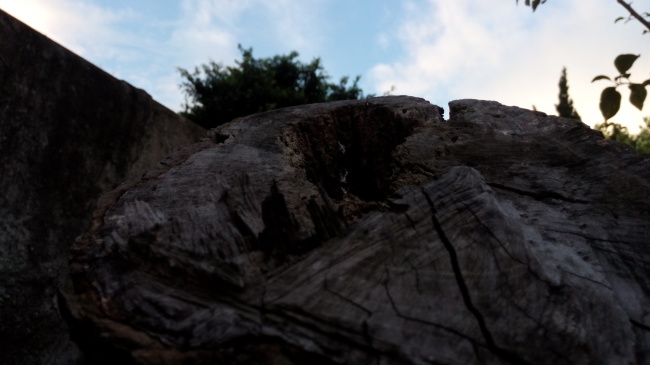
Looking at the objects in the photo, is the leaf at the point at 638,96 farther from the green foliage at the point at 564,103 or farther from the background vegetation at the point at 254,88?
the green foliage at the point at 564,103

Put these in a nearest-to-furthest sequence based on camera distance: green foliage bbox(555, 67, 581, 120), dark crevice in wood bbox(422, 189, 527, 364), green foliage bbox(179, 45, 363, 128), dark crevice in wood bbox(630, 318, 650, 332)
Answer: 1. dark crevice in wood bbox(422, 189, 527, 364)
2. dark crevice in wood bbox(630, 318, 650, 332)
3. green foliage bbox(179, 45, 363, 128)
4. green foliage bbox(555, 67, 581, 120)

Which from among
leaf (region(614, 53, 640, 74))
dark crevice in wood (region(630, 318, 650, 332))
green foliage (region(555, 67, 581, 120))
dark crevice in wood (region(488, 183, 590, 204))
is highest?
green foliage (region(555, 67, 581, 120))

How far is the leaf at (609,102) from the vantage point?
110 cm

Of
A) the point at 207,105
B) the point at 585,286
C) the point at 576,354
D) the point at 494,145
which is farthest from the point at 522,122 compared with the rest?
the point at 207,105

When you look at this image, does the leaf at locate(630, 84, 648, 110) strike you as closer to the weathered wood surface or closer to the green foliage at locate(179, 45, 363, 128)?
the weathered wood surface

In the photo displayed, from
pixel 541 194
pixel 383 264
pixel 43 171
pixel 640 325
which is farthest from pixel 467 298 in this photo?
pixel 43 171

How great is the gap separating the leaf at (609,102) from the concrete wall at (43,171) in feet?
5.59

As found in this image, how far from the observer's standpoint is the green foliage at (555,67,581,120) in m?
15.7

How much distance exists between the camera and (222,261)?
0.86m

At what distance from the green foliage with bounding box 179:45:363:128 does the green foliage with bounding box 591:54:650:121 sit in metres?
4.88

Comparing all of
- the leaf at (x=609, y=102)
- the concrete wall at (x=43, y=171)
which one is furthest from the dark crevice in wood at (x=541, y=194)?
the concrete wall at (x=43, y=171)

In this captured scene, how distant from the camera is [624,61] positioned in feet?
3.51

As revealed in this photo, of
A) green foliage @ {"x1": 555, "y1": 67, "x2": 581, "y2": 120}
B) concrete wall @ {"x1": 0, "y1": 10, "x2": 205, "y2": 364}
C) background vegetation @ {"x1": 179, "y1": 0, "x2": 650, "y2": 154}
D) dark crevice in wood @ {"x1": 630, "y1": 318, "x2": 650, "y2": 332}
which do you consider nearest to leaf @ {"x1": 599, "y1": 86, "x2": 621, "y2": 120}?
dark crevice in wood @ {"x1": 630, "y1": 318, "x2": 650, "y2": 332}

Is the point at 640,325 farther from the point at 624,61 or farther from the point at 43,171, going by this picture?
the point at 43,171
